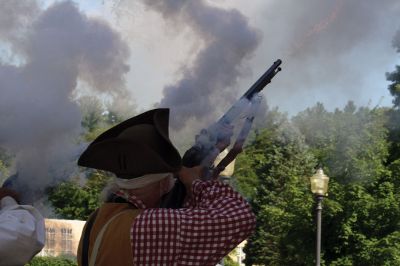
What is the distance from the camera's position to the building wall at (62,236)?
79.0ft

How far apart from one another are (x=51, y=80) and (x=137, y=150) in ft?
7.16

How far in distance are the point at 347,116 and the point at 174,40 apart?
49.1 feet

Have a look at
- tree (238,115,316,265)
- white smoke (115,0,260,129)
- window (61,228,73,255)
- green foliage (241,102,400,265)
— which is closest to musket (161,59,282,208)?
white smoke (115,0,260,129)

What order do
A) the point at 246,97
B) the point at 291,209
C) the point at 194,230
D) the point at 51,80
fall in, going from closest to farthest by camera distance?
the point at 194,230
the point at 246,97
the point at 51,80
the point at 291,209

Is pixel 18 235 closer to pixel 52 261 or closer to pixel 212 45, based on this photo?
pixel 212 45

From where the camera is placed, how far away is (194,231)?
2.95 meters

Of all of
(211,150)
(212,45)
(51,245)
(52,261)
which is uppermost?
(51,245)

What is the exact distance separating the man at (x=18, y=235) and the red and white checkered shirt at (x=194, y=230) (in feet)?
2.10

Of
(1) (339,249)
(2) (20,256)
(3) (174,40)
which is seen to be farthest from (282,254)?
(2) (20,256)

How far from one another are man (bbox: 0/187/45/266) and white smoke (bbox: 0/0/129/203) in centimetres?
91

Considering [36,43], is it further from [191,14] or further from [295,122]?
[295,122]

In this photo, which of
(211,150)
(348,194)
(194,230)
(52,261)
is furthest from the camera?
(52,261)

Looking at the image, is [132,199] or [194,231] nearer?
[194,231]

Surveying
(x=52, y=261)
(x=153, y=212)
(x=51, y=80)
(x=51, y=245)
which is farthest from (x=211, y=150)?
(x=51, y=245)
